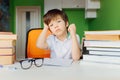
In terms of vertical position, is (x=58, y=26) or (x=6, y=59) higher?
(x=58, y=26)

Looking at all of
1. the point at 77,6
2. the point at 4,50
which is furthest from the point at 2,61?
the point at 77,6

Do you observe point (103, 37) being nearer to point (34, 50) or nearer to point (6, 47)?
point (6, 47)

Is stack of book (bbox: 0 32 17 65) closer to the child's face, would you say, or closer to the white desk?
the white desk

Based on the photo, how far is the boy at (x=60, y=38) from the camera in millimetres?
1401

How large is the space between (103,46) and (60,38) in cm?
59

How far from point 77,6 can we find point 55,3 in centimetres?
43

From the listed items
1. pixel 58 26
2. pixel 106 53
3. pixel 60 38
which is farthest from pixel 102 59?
pixel 60 38

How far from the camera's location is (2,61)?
114 centimetres

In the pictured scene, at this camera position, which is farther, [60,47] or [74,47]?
[60,47]

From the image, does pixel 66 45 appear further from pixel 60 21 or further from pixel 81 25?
pixel 81 25

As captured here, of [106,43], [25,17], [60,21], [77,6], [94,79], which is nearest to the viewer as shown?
[94,79]

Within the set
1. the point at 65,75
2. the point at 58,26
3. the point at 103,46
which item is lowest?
the point at 65,75

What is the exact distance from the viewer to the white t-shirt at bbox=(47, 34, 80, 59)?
155 centimetres

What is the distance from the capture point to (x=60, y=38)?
5.51ft
